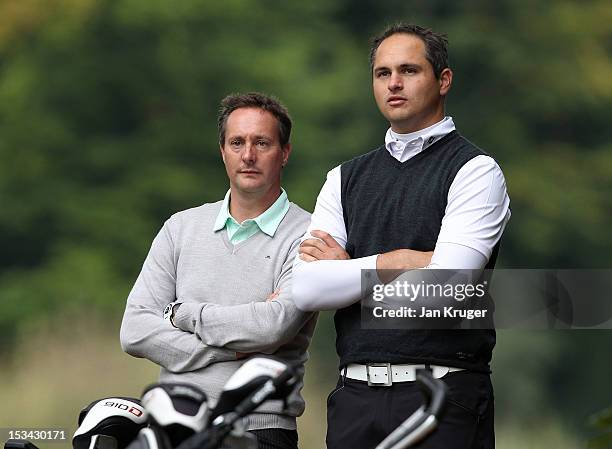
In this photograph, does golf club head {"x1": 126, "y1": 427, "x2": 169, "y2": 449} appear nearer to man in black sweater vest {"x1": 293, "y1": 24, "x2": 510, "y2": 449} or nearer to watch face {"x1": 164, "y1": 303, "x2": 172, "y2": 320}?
man in black sweater vest {"x1": 293, "y1": 24, "x2": 510, "y2": 449}

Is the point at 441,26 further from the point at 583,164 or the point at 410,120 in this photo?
the point at 410,120

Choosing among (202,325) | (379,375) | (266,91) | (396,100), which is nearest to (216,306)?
(202,325)

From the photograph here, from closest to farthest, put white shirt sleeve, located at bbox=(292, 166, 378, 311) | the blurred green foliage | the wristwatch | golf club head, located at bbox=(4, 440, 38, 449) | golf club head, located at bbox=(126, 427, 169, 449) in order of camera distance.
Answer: golf club head, located at bbox=(126, 427, 169, 449)
the blurred green foliage
white shirt sleeve, located at bbox=(292, 166, 378, 311)
golf club head, located at bbox=(4, 440, 38, 449)
the wristwatch

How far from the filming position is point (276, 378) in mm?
2953

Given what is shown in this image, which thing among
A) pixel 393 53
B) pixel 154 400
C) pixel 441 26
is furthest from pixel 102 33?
pixel 154 400

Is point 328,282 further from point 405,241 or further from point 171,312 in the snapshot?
point 171,312

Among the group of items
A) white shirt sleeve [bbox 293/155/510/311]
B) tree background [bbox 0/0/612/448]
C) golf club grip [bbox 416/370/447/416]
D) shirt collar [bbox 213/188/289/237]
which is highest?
tree background [bbox 0/0/612/448]

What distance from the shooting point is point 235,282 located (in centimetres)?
412

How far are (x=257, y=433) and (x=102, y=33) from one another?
986 cm

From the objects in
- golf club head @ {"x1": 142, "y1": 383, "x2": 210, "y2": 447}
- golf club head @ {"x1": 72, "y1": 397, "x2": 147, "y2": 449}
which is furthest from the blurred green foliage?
golf club head @ {"x1": 72, "y1": 397, "x2": 147, "y2": 449}

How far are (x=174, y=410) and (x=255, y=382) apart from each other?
0.26 metres

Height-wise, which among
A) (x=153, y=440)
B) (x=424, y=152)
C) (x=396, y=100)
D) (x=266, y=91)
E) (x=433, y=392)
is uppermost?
(x=266, y=91)

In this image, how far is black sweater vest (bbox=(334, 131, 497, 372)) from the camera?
3.71 metres

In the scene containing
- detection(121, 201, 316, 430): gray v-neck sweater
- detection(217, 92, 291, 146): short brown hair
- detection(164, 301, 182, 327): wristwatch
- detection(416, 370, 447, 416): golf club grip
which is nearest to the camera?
detection(416, 370, 447, 416): golf club grip
